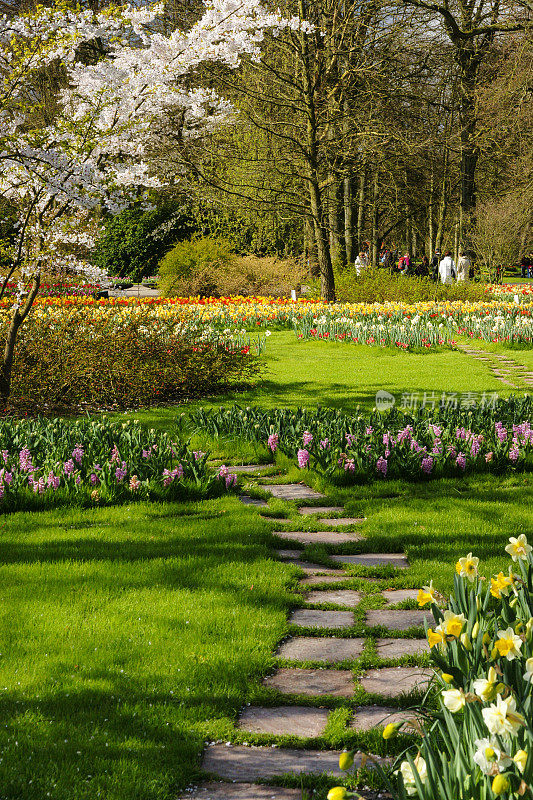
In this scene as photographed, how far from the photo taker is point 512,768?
1.54 m

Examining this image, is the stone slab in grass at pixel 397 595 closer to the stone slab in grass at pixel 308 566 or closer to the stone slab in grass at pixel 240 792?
the stone slab in grass at pixel 308 566

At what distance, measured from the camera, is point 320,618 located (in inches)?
134

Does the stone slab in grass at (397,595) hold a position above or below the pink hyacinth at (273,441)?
below

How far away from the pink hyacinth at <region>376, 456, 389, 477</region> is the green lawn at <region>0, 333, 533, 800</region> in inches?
6.3

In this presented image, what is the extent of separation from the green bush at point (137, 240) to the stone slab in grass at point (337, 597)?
23758 millimetres

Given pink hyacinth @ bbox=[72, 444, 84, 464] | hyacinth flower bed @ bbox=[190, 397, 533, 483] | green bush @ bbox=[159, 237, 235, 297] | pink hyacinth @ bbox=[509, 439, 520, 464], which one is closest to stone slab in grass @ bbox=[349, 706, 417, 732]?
hyacinth flower bed @ bbox=[190, 397, 533, 483]

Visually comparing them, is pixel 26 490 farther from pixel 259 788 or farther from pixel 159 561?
pixel 259 788

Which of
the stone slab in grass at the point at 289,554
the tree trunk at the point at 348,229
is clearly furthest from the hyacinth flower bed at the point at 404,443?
the tree trunk at the point at 348,229

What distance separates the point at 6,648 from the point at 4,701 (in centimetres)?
43

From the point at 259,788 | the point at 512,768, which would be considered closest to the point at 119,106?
the point at 259,788

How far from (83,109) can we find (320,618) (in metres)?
5.12

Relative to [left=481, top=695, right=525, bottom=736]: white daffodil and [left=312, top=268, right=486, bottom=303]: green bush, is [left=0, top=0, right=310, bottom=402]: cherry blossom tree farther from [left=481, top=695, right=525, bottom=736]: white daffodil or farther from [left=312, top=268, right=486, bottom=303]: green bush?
[left=312, top=268, right=486, bottom=303]: green bush

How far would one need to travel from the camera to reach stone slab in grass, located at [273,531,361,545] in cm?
452

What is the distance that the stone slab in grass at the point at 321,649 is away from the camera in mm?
2998
